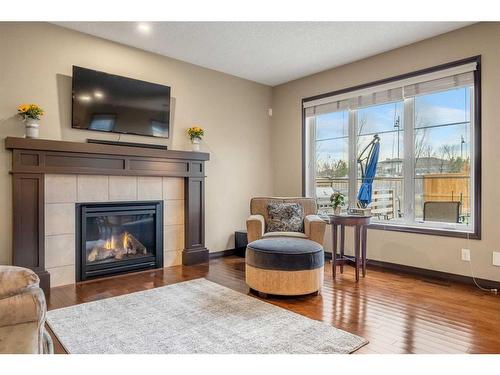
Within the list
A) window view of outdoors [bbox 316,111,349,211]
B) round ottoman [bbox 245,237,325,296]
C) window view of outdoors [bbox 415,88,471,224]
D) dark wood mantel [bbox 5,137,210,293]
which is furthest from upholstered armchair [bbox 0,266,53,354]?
window view of outdoors [bbox 316,111,349,211]

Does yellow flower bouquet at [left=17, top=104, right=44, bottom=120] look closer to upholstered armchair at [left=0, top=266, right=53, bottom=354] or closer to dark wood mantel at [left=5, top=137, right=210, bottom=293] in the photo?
dark wood mantel at [left=5, top=137, right=210, bottom=293]

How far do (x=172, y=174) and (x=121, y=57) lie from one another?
4.92ft

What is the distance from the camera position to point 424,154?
390 cm

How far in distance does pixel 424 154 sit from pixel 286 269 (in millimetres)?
2306

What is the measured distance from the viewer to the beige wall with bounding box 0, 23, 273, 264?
10.4 ft

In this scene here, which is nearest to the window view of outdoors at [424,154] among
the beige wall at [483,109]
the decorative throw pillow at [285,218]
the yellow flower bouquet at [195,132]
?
the beige wall at [483,109]

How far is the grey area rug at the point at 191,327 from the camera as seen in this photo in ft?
6.75

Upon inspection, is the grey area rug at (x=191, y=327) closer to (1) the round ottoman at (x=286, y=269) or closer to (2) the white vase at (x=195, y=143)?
(1) the round ottoman at (x=286, y=269)

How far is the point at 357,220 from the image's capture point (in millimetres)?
3629

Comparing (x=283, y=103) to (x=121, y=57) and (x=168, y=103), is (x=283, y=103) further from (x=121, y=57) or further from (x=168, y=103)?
(x=121, y=57)

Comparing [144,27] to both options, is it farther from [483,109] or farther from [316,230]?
[483,109]

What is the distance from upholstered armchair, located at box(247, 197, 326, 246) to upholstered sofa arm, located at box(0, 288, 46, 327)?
8.48ft

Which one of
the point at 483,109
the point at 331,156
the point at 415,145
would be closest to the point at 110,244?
the point at 331,156
